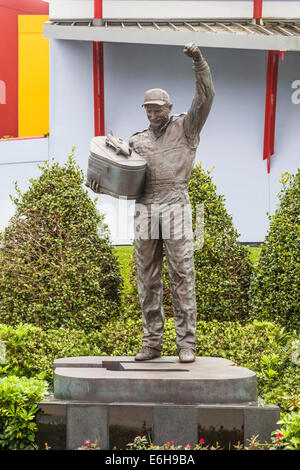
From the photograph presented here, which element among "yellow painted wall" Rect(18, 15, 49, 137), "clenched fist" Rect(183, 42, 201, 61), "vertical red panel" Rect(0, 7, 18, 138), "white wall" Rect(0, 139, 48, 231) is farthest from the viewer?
"vertical red panel" Rect(0, 7, 18, 138)

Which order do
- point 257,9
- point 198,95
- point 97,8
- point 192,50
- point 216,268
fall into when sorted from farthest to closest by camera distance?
point 257,9
point 97,8
point 216,268
point 198,95
point 192,50

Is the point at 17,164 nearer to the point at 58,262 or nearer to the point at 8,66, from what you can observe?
the point at 8,66

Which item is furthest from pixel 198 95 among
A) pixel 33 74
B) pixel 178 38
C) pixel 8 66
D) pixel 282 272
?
pixel 8 66

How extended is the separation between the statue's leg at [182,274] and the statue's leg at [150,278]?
5.1 inches

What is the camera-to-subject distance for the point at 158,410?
4.93 metres

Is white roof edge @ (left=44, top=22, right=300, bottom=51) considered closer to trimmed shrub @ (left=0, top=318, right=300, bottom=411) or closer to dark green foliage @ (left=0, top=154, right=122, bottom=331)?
dark green foliage @ (left=0, top=154, right=122, bottom=331)

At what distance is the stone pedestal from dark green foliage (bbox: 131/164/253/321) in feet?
8.21

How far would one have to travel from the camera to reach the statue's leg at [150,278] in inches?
222

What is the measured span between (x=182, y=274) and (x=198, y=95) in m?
1.36

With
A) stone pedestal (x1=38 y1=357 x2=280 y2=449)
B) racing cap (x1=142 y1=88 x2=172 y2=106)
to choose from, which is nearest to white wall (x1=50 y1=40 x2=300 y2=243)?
racing cap (x1=142 y1=88 x2=172 y2=106)

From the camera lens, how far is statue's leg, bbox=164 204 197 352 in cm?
552

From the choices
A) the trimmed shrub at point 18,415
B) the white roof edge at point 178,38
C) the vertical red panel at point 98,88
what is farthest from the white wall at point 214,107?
the trimmed shrub at point 18,415

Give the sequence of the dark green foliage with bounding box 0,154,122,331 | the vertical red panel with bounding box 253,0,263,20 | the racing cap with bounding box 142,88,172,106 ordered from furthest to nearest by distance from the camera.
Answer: the vertical red panel with bounding box 253,0,263,20 < the dark green foliage with bounding box 0,154,122,331 < the racing cap with bounding box 142,88,172,106

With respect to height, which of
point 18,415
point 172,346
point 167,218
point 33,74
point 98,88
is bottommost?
point 18,415
